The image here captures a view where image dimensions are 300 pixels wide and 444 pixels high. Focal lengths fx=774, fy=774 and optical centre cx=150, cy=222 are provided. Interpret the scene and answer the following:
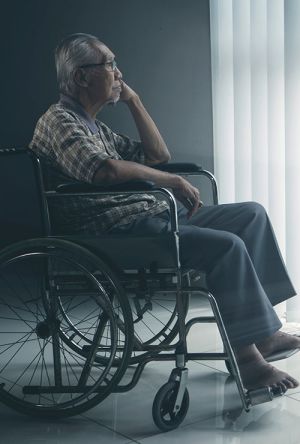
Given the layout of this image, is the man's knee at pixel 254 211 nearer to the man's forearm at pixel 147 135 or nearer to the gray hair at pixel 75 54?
the man's forearm at pixel 147 135

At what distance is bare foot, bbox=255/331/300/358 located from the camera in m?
2.27

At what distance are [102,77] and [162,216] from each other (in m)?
0.45

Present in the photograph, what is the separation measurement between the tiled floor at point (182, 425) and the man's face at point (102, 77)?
90 centimetres

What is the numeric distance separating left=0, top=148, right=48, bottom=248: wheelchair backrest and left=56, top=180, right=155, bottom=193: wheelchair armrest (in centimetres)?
154

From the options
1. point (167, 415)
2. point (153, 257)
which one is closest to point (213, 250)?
point (153, 257)

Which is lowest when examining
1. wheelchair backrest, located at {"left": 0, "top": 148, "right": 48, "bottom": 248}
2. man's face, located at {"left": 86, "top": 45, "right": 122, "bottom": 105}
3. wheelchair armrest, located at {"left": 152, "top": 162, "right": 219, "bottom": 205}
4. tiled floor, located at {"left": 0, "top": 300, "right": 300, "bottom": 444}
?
tiled floor, located at {"left": 0, "top": 300, "right": 300, "bottom": 444}

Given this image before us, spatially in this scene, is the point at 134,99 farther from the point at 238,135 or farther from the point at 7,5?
the point at 7,5

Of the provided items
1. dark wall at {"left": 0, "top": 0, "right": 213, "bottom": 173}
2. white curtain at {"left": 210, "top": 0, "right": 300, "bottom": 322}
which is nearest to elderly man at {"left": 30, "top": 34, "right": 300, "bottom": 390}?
white curtain at {"left": 210, "top": 0, "right": 300, "bottom": 322}

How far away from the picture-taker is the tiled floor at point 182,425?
195 cm

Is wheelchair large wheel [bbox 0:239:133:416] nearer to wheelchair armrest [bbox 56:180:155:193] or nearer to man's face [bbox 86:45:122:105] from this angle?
wheelchair armrest [bbox 56:180:155:193]

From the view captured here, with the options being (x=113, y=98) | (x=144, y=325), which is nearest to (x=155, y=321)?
(x=144, y=325)

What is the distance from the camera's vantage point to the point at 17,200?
3535mm

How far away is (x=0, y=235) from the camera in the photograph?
3.54m

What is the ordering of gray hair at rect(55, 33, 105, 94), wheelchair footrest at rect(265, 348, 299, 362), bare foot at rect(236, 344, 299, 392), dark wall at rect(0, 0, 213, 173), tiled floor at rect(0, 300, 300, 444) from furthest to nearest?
dark wall at rect(0, 0, 213, 173), gray hair at rect(55, 33, 105, 94), wheelchair footrest at rect(265, 348, 299, 362), bare foot at rect(236, 344, 299, 392), tiled floor at rect(0, 300, 300, 444)
